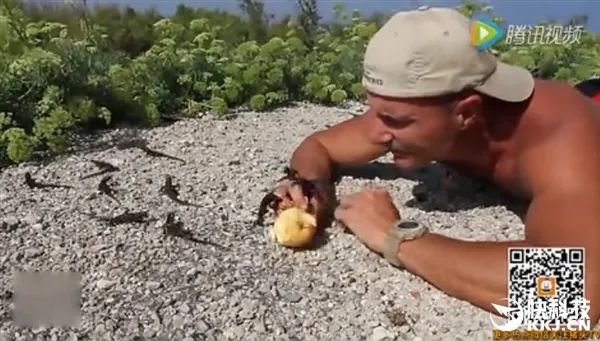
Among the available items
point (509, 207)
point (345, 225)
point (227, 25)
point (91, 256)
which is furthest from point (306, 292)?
point (227, 25)

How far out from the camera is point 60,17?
6191 millimetres

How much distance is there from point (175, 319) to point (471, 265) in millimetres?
691

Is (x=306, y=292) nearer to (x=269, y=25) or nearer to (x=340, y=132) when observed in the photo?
(x=340, y=132)

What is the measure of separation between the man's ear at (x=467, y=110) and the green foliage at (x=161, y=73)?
149cm

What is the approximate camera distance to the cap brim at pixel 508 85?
2408 mm

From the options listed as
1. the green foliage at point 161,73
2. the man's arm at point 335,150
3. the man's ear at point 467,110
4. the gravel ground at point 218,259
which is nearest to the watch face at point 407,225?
the gravel ground at point 218,259

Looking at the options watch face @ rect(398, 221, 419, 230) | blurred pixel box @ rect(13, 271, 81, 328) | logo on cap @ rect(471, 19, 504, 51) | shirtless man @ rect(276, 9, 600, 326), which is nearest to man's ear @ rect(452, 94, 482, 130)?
shirtless man @ rect(276, 9, 600, 326)

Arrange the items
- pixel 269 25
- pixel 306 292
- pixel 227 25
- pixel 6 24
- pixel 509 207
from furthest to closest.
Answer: pixel 269 25 < pixel 227 25 < pixel 6 24 < pixel 509 207 < pixel 306 292

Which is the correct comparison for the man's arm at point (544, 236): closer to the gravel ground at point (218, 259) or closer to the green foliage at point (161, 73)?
the gravel ground at point (218, 259)

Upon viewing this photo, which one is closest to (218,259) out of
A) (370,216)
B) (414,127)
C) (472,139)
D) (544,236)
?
(370,216)

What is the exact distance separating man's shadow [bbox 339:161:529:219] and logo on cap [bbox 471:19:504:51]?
601 mm

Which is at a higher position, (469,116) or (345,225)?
(469,116)

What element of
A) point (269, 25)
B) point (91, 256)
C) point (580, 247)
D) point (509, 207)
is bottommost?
point (269, 25)

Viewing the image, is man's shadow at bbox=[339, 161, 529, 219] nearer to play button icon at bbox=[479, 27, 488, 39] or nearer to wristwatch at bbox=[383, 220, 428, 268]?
wristwatch at bbox=[383, 220, 428, 268]
